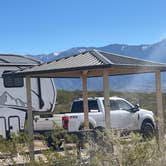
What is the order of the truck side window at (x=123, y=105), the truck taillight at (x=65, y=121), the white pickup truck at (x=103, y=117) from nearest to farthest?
1. the truck taillight at (x=65, y=121)
2. the white pickup truck at (x=103, y=117)
3. the truck side window at (x=123, y=105)

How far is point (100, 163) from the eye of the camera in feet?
21.5

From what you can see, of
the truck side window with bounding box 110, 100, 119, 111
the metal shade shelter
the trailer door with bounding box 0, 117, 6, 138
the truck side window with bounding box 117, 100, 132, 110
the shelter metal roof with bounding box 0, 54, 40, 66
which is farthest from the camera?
the truck side window with bounding box 117, 100, 132, 110

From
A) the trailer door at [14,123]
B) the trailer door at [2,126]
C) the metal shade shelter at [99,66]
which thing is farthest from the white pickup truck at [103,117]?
the metal shade shelter at [99,66]

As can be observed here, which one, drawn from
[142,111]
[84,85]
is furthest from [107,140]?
[142,111]

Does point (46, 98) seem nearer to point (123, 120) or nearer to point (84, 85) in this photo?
point (123, 120)

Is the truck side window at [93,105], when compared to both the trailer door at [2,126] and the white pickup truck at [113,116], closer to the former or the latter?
the white pickup truck at [113,116]

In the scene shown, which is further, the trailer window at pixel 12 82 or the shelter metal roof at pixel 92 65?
the trailer window at pixel 12 82

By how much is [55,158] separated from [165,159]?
137 cm

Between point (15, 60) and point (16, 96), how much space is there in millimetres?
1468

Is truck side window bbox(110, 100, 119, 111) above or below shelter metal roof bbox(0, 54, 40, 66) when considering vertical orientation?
below

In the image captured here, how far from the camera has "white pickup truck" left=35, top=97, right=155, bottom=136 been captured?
59.9 ft

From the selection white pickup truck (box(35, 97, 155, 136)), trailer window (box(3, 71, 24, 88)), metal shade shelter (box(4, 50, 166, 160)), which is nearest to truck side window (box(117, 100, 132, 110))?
white pickup truck (box(35, 97, 155, 136))

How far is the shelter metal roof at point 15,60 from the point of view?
61.7ft

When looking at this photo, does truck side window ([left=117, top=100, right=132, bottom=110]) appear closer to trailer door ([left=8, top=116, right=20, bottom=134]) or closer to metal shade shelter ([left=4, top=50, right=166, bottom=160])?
trailer door ([left=8, top=116, right=20, bottom=134])
